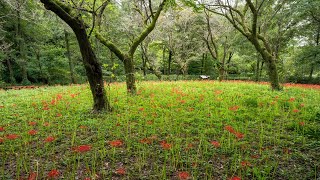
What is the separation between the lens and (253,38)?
456 inches

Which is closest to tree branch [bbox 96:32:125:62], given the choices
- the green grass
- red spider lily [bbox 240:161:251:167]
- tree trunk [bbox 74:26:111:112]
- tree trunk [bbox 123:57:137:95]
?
tree trunk [bbox 123:57:137:95]

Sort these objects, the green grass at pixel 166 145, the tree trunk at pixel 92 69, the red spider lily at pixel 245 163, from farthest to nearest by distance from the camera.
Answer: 1. the tree trunk at pixel 92 69
2. the green grass at pixel 166 145
3. the red spider lily at pixel 245 163

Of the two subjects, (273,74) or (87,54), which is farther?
(273,74)

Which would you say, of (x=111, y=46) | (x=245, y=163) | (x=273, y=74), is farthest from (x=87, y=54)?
(x=273, y=74)

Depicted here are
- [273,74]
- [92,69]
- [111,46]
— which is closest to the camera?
[92,69]

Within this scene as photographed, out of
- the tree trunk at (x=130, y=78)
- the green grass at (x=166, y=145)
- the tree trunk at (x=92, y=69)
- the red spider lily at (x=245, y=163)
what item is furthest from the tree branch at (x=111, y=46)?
the red spider lily at (x=245, y=163)

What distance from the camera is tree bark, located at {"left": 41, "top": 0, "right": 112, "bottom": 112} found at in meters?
5.90

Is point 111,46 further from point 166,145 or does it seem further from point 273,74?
point 273,74

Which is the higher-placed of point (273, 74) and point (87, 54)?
point (87, 54)

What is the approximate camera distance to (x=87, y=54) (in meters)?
6.46

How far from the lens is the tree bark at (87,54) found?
19.4ft

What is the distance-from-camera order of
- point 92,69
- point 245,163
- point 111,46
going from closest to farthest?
point 245,163
point 92,69
point 111,46

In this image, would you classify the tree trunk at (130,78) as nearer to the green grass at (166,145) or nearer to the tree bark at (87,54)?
the green grass at (166,145)

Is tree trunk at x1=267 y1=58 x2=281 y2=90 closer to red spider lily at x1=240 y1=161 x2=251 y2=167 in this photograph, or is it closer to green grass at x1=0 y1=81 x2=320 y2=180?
green grass at x1=0 y1=81 x2=320 y2=180
